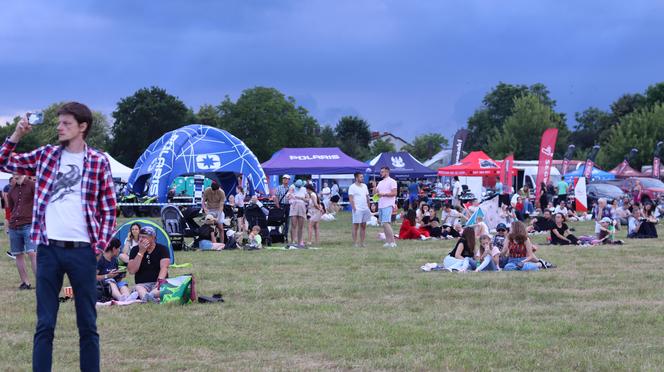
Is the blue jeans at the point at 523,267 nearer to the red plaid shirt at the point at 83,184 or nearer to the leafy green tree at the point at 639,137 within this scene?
the red plaid shirt at the point at 83,184

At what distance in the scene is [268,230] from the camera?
20859 mm

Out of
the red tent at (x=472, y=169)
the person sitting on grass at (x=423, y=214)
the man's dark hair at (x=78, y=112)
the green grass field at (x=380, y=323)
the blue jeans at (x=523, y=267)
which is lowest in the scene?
the green grass field at (x=380, y=323)

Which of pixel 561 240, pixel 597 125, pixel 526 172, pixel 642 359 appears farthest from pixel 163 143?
pixel 597 125

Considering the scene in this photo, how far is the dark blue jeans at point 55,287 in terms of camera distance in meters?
5.24

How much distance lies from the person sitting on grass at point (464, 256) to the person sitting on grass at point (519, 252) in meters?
0.52

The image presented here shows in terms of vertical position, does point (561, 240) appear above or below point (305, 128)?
below

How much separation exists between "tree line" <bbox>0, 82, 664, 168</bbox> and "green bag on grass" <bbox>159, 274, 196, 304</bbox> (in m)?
59.5

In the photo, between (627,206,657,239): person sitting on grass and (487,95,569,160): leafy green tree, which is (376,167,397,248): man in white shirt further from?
(487,95,569,160): leafy green tree

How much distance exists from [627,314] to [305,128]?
94.2 metres

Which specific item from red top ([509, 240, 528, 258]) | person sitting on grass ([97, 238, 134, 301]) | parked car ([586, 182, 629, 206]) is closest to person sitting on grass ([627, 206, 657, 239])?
red top ([509, 240, 528, 258])

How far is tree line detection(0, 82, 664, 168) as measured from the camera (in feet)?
245

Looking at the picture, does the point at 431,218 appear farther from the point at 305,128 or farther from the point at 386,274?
the point at 305,128

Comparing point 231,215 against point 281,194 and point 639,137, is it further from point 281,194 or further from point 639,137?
point 639,137

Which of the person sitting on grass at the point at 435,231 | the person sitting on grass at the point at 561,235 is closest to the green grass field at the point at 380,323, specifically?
the person sitting on grass at the point at 561,235
